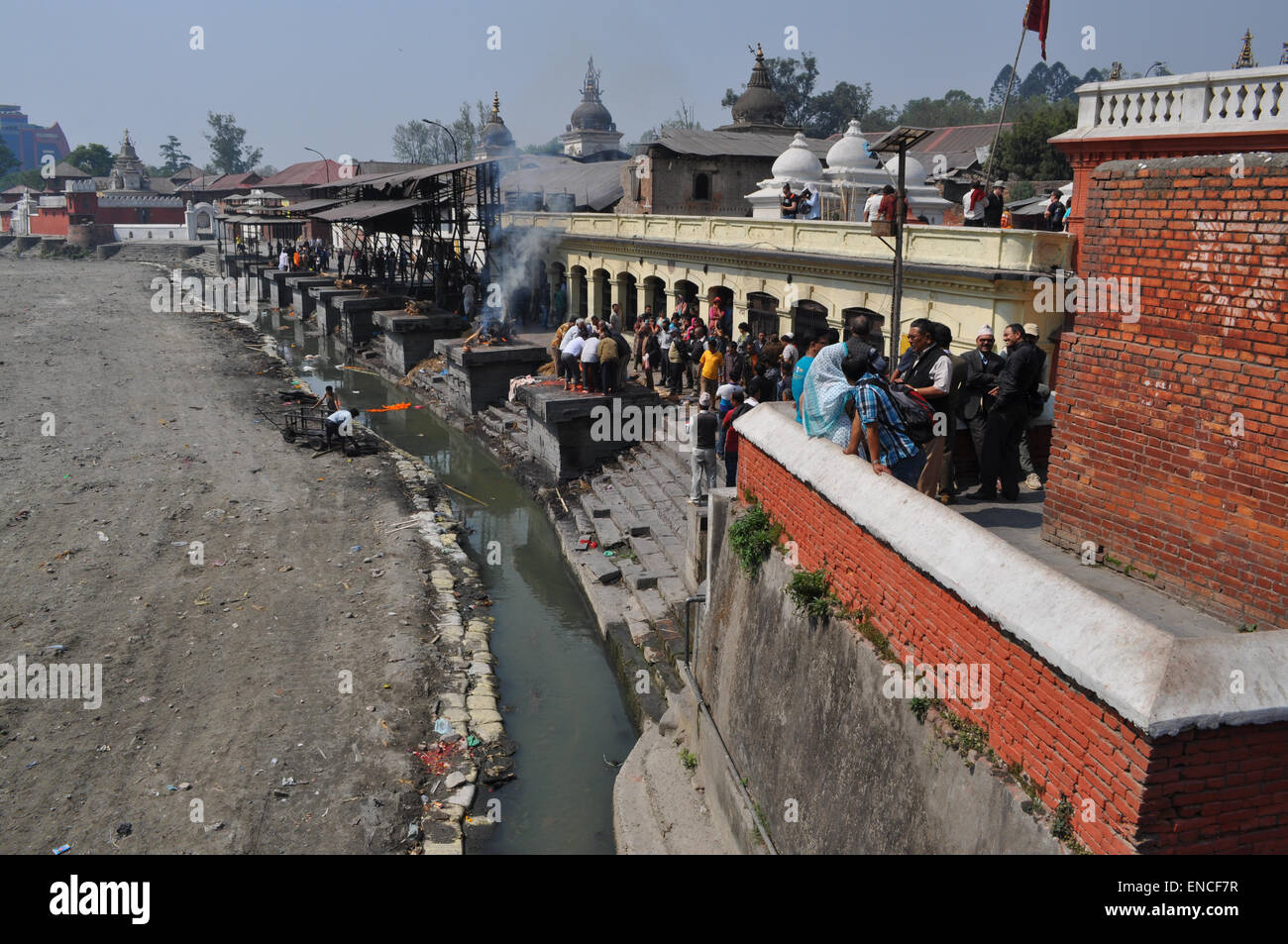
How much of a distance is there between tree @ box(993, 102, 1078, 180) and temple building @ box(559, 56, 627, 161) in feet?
114

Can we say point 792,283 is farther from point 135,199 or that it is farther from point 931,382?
point 135,199

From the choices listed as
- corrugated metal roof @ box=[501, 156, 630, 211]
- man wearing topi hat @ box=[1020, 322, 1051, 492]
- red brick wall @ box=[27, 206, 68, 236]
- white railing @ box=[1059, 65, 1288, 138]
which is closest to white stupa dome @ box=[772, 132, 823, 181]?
corrugated metal roof @ box=[501, 156, 630, 211]

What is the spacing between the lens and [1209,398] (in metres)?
4.39

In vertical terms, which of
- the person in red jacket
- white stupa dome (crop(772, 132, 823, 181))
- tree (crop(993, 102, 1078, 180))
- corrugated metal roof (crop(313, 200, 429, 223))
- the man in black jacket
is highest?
tree (crop(993, 102, 1078, 180))

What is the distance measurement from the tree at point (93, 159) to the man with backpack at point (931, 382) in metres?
117

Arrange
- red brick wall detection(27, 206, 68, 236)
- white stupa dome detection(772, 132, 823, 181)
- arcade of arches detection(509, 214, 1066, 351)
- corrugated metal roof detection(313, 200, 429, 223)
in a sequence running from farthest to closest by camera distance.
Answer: red brick wall detection(27, 206, 68, 236), corrugated metal roof detection(313, 200, 429, 223), white stupa dome detection(772, 132, 823, 181), arcade of arches detection(509, 214, 1066, 351)

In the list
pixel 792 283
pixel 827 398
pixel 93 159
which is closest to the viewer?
pixel 827 398

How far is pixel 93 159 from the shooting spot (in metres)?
102

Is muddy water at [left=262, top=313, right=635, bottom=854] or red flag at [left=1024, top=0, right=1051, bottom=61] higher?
red flag at [left=1024, top=0, right=1051, bottom=61]

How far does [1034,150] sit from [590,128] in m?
39.8

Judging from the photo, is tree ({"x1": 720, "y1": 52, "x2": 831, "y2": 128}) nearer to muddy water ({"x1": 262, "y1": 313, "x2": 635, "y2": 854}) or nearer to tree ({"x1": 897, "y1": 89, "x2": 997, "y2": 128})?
tree ({"x1": 897, "y1": 89, "x2": 997, "y2": 128})

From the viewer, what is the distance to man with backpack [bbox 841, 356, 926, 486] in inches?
215

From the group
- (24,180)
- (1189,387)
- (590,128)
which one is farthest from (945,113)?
(24,180)

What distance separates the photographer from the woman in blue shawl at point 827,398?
584cm
